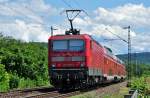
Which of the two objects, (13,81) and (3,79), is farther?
(13,81)

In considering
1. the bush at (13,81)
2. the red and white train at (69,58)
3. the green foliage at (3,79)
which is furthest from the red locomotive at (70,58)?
the bush at (13,81)

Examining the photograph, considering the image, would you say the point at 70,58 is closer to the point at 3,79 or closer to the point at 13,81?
the point at 3,79

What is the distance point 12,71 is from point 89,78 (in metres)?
12.0

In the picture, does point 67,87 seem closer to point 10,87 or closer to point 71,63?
point 71,63

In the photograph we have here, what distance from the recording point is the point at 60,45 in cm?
3119

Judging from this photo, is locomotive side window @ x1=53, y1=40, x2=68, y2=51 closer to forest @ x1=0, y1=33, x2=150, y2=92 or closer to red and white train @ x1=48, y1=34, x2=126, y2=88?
red and white train @ x1=48, y1=34, x2=126, y2=88

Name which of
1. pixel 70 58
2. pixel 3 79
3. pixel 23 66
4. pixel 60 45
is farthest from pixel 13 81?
pixel 70 58

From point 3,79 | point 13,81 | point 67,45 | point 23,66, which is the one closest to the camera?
point 67,45

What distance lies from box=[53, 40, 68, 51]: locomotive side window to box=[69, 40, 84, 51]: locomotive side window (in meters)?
0.33

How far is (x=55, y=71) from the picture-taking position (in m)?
30.8

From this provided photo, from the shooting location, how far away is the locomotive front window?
1222 inches

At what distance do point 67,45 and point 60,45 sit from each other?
47 centimetres

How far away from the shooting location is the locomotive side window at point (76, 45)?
102 ft

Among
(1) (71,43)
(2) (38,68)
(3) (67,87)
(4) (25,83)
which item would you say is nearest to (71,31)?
(1) (71,43)
